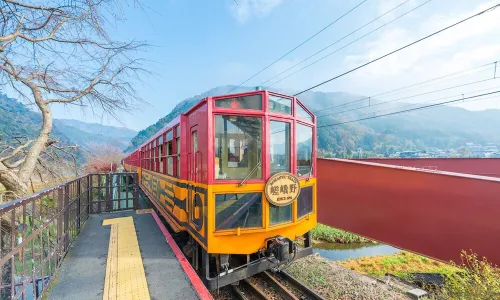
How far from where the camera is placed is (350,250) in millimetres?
14969

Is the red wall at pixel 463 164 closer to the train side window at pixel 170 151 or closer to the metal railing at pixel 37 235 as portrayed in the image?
the train side window at pixel 170 151

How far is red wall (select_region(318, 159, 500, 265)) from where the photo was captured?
5.44 meters

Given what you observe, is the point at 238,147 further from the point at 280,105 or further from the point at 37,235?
the point at 37,235

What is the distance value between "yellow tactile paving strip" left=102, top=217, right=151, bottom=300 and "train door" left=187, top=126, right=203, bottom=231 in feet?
3.59

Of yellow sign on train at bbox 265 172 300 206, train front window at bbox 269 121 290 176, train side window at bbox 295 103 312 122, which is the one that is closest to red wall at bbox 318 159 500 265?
train side window at bbox 295 103 312 122

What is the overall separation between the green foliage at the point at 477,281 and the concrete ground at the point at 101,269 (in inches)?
197

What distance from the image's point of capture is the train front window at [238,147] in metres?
4.23

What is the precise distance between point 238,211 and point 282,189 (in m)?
0.86

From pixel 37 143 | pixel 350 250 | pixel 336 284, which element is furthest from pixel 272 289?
pixel 350 250

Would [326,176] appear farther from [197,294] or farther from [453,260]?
[197,294]

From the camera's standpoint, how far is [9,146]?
5.19 metres

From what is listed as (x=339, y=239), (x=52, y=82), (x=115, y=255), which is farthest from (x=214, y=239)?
(x=339, y=239)

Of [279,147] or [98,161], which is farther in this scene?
[98,161]

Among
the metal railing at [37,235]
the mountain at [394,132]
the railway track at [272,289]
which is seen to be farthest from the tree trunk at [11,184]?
the mountain at [394,132]
